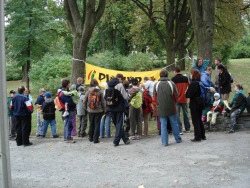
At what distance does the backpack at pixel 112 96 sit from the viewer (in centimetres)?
887

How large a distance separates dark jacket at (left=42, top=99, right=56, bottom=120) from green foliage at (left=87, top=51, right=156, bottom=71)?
9.75 m

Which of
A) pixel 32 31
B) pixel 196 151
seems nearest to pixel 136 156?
pixel 196 151

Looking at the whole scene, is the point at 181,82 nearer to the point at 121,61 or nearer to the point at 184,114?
the point at 184,114

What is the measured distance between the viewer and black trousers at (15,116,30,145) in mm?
9445

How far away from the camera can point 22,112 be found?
9391mm

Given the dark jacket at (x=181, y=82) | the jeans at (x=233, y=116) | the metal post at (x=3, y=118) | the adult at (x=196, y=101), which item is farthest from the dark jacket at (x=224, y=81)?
the metal post at (x=3, y=118)

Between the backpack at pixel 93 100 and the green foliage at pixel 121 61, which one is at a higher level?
the green foliage at pixel 121 61

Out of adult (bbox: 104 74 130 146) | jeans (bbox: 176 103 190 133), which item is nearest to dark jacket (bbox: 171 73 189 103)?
jeans (bbox: 176 103 190 133)

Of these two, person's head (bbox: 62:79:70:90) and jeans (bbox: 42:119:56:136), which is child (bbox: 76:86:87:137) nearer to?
person's head (bbox: 62:79:70:90)

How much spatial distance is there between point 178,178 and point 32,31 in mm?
18239

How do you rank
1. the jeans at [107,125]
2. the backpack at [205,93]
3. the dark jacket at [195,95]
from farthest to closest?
the jeans at [107,125] < the backpack at [205,93] < the dark jacket at [195,95]

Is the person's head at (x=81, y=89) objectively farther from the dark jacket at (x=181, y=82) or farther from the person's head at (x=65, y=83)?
the dark jacket at (x=181, y=82)

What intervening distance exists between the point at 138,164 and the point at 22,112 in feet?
13.4

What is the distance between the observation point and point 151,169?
6.68 m
